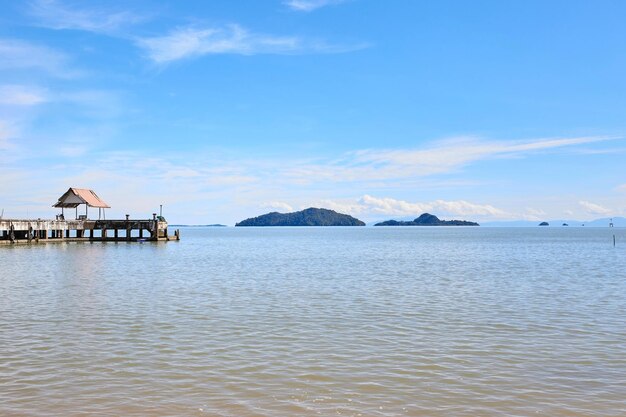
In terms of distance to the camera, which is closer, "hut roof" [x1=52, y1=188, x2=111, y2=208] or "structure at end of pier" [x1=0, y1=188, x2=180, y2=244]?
"structure at end of pier" [x1=0, y1=188, x2=180, y2=244]

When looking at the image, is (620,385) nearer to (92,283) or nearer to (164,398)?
(164,398)

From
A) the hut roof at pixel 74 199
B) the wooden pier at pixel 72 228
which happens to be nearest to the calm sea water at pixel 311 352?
the wooden pier at pixel 72 228

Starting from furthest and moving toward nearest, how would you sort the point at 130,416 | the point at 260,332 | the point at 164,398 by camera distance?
the point at 260,332, the point at 164,398, the point at 130,416

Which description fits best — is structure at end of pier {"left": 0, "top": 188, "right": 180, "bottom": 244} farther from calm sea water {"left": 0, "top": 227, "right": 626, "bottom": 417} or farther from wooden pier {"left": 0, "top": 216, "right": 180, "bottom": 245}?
calm sea water {"left": 0, "top": 227, "right": 626, "bottom": 417}

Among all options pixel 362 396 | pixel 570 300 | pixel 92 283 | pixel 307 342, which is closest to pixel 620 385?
pixel 362 396

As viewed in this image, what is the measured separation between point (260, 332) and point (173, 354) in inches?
133

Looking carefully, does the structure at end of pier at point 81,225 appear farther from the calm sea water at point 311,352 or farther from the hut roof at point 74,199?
the calm sea water at point 311,352

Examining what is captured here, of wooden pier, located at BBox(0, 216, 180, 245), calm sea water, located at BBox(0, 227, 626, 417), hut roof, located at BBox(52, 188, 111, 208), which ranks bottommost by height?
calm sea water, located at BBox(0, 227, 626, 417)

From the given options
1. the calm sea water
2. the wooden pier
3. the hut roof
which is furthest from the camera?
the hut roof

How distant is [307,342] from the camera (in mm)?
15398

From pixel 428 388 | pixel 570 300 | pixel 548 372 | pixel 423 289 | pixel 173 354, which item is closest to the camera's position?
pixel 428 388

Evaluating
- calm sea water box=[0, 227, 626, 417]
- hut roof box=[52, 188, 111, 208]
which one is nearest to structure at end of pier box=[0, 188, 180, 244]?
hut roof box=[52, 188, 111, 208]

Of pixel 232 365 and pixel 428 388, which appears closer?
pixel 428 388

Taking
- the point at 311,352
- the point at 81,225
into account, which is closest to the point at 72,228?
the point at 81,225
